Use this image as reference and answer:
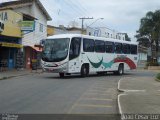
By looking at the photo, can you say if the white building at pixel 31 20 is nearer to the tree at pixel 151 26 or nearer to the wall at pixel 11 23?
the wall at pixel 11 23

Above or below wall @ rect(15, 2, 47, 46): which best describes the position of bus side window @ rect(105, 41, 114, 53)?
below

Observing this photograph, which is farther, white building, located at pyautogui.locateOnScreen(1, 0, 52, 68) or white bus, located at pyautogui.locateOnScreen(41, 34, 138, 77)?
white building, located at pyautogui.locateOnScreen(1, 0, 52, 68)

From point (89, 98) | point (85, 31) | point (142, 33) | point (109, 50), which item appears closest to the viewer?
point (89, 98)

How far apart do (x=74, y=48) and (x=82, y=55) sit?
134 cm

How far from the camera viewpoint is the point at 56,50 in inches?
1182

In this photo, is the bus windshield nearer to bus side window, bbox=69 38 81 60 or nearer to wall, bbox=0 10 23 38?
bus side window, bbox=69 38 81 60

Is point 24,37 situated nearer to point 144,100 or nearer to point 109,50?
point 109,50

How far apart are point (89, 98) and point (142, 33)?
59522 mm

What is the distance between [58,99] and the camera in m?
16.5

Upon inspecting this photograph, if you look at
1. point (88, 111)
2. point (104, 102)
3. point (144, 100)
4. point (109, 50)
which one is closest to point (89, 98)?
point (104, 102)

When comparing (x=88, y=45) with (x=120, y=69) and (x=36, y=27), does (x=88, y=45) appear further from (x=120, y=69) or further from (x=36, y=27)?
(x=36, y=27)

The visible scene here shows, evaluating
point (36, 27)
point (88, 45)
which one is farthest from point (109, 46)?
point (36, 27)

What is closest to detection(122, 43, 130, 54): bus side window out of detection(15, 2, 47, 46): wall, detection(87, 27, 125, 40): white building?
detection(15, 2, 47, 46): wall

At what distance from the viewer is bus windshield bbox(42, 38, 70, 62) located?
97.8ft
